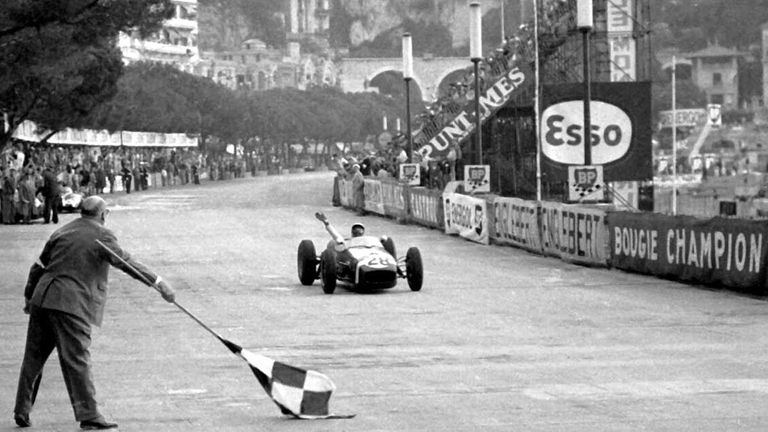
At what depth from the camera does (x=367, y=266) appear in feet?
88.3

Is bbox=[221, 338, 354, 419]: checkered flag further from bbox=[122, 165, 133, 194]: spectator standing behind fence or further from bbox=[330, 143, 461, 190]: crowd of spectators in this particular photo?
bbox=[122, 165, 133, 194]: spectator standing behind fence

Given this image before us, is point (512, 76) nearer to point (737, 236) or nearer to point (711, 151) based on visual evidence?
point (711, 151)

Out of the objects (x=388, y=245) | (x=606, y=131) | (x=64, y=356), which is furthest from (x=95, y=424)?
(x=606, y=131)

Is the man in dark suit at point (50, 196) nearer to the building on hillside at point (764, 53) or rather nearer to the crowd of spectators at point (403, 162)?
the crowd of spectators at point (403, 162)

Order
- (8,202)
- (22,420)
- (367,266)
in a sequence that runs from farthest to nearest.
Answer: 1. (8,202)
2. (367,266)
3. (22,420)

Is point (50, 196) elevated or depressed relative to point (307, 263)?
depressed

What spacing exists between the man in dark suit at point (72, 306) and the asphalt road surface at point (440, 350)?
1.35 feet

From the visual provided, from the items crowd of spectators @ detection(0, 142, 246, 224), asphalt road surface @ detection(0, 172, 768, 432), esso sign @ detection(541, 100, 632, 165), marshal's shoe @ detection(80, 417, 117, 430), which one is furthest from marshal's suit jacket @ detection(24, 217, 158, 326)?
crowd of spectators @ detection(0, 142, 246, 224)

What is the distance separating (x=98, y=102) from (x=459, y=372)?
204 ft

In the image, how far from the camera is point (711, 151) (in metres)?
79.9

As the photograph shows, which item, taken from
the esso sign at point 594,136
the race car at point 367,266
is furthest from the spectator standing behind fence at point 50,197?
the race car at point 367,266

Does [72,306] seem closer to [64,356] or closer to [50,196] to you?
[64,356]

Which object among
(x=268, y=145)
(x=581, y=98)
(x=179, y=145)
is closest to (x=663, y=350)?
(x=581, y=98)

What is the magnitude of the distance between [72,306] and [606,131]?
24.7 metres
